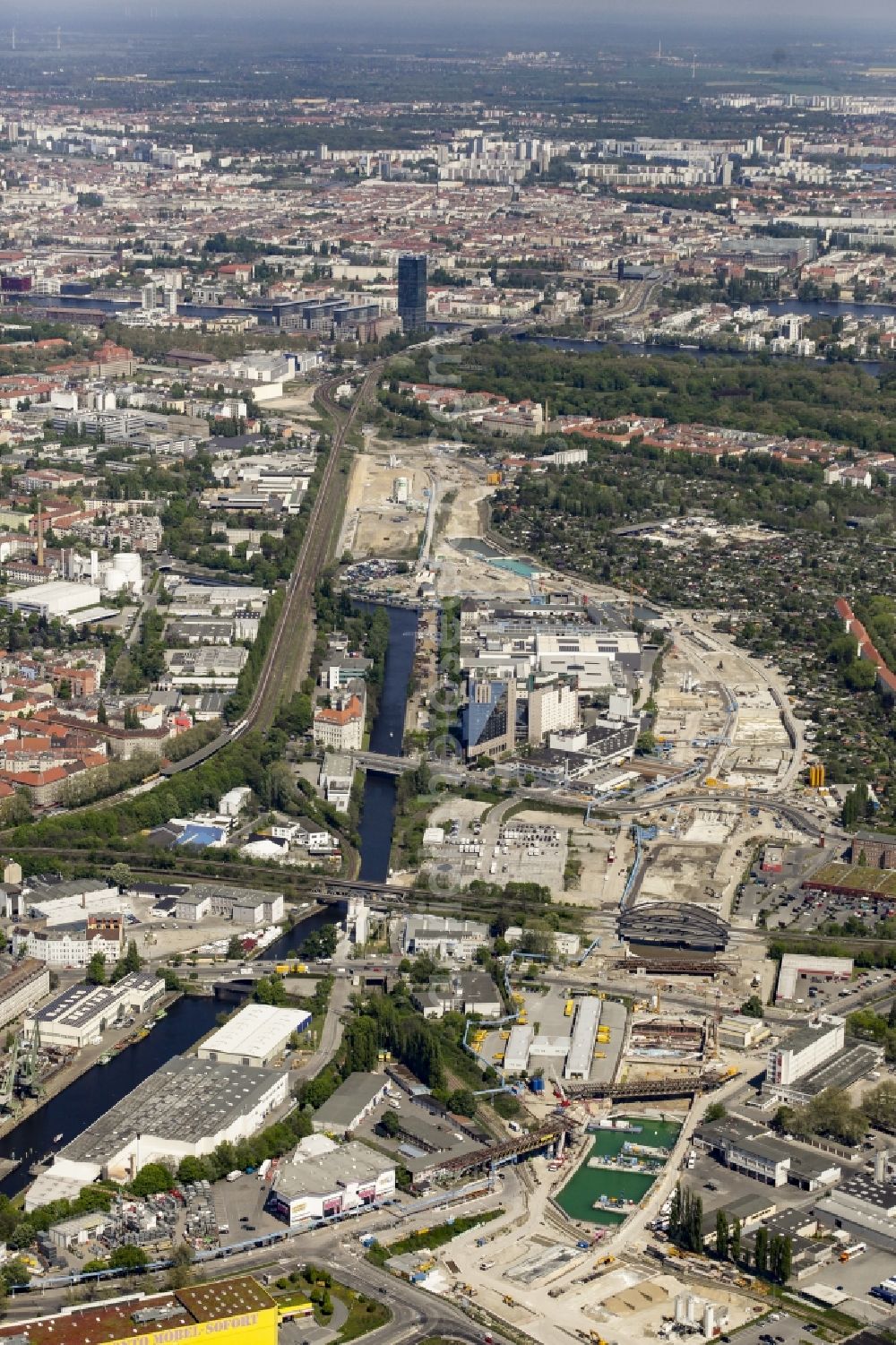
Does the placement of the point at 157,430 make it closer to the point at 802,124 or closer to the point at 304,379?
the point at 304,379

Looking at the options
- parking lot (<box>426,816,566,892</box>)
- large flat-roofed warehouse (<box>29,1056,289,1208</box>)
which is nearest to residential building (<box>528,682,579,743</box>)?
parking lot (<box>426,816,566,892</box>)

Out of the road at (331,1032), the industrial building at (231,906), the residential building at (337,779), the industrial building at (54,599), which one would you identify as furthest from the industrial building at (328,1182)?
the industrial building at (54,599)

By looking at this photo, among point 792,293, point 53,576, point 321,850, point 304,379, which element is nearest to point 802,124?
point 792,293

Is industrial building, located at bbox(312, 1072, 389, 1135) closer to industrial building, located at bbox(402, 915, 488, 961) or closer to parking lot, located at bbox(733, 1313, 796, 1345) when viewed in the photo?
industrial building, located at bbox(402, 915, 488, 961)

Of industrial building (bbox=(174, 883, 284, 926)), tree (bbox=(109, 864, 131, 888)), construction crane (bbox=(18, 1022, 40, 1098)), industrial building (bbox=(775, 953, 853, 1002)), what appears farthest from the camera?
tree (bbox=(109, 864, 131, 888))

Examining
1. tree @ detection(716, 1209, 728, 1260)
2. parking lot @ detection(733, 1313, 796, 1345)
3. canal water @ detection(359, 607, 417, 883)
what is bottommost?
canal water @ detection(359, 607, 417, 883)

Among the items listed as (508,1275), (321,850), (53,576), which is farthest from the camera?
(53,576)

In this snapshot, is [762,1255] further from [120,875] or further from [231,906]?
[120,875]
